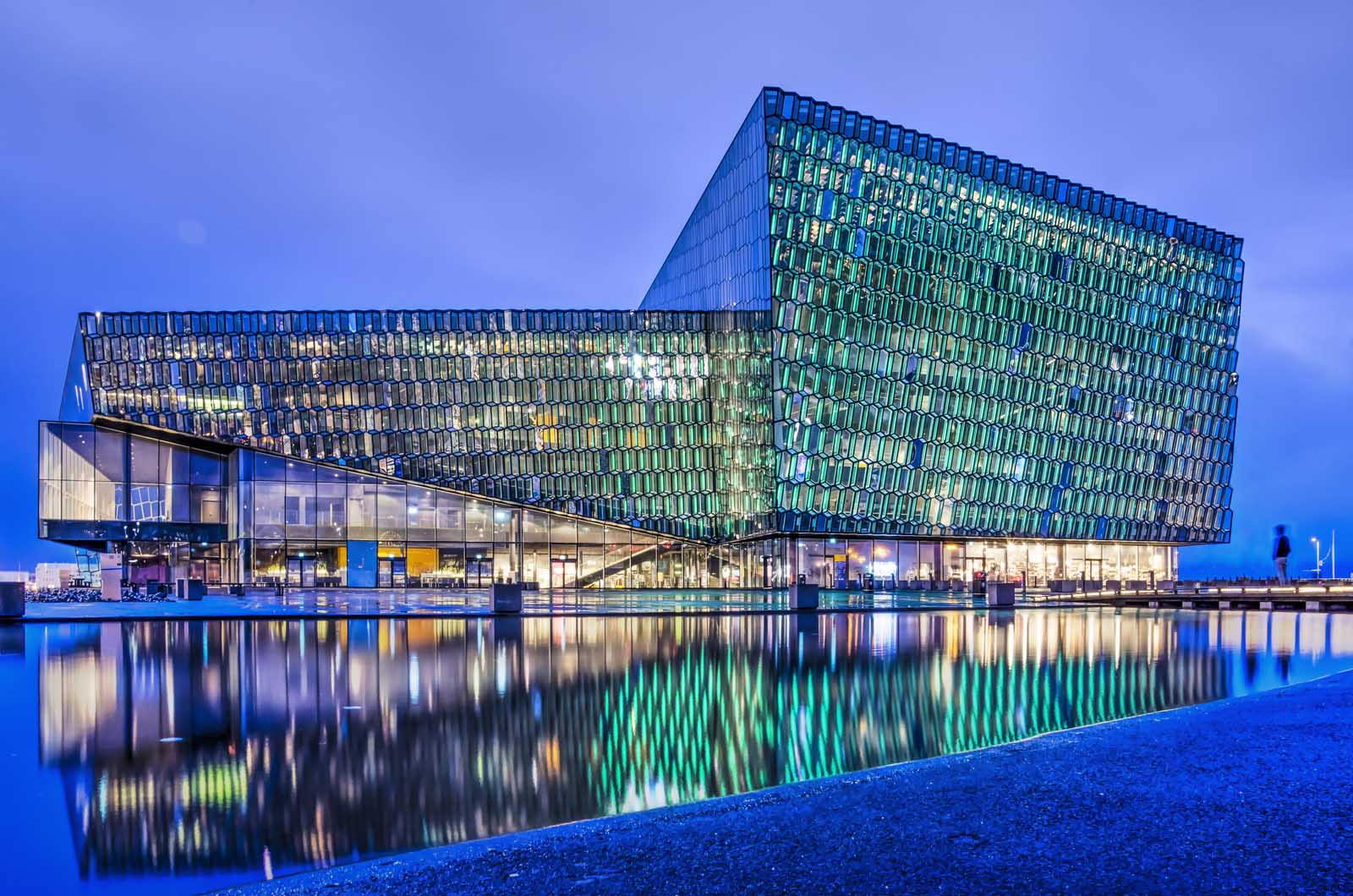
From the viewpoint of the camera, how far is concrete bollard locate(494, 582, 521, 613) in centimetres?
3048

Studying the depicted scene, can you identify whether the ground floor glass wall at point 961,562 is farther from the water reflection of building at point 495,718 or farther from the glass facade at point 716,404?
the water reflection of building at point 495,718

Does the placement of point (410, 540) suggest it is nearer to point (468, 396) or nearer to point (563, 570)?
point (563, 570)

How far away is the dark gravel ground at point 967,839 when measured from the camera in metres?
4.61

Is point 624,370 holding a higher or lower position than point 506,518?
higher

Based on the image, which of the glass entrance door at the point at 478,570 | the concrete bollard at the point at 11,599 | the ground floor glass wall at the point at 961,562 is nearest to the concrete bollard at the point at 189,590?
the concrete bollard at the point at 11,599

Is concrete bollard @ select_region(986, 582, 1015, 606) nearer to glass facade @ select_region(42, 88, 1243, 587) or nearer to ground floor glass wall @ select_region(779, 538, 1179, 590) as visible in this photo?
ground floor glass wall @ select_region(779, 538, 1179, 590)

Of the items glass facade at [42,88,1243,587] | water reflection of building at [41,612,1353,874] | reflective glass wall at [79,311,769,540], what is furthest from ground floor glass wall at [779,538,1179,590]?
water reflection of building at [41,612,1353,874]

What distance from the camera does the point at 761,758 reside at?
8.20m

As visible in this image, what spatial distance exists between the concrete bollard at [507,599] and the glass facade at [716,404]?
3202 centimetres

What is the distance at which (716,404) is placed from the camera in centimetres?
6769

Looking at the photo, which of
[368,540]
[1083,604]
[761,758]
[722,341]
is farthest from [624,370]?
[761,758]

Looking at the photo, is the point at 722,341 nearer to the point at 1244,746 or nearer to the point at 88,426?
the point at 88,426

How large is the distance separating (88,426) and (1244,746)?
2822 inches

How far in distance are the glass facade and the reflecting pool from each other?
142 feet
